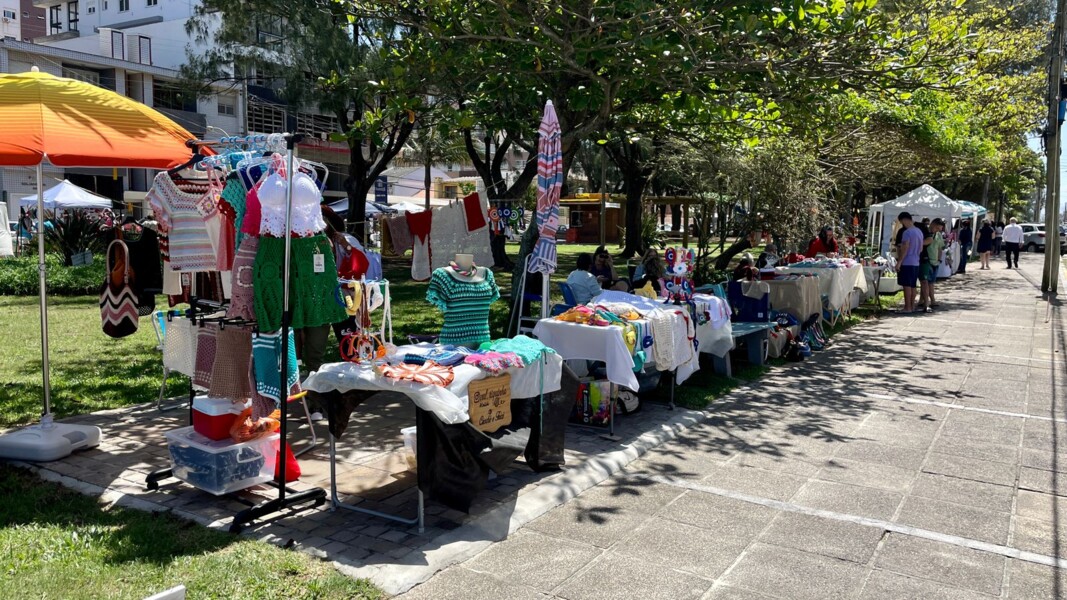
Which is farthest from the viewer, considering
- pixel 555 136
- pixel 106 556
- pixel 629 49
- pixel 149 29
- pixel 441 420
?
pixel 149 29

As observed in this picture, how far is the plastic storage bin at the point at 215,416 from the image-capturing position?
5.16 metres

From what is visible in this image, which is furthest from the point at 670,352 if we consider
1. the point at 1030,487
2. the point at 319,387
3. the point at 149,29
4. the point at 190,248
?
the point at 149,29

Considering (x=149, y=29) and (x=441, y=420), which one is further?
(x=149, y=29)

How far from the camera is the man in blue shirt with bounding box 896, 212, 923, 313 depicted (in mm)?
14242

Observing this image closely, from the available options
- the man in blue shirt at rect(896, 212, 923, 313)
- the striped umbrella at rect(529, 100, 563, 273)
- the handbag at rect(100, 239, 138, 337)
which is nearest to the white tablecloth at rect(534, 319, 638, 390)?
the striped umbrella at rect(529, 100, 563, 273)

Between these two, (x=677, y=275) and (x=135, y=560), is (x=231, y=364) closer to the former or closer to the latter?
(x=135, y=560)

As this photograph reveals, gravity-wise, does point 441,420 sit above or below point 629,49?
below

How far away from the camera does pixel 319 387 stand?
4.88 m

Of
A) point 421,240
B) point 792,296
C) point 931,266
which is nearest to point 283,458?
point 421,240

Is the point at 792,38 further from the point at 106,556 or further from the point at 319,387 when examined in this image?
the point at 106,556

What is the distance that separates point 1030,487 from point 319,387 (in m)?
4.73

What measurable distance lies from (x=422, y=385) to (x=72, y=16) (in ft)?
163

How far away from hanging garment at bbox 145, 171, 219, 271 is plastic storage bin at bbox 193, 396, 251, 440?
Answer: 38.3 inches

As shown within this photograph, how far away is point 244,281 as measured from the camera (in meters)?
4.97
